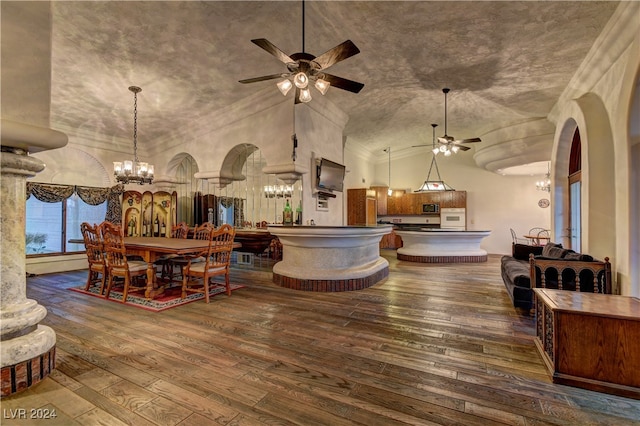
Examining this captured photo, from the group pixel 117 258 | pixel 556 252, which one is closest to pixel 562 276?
pixel 556 252

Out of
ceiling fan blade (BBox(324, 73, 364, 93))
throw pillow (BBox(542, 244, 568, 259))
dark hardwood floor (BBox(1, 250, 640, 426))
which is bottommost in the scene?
dark hardwood floor (BBox(1, 250, 640, 426))

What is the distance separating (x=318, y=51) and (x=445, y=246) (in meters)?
5.42

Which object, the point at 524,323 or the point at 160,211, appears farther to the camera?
the point at 160,211

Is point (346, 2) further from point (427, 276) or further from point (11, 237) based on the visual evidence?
point (427, 276)

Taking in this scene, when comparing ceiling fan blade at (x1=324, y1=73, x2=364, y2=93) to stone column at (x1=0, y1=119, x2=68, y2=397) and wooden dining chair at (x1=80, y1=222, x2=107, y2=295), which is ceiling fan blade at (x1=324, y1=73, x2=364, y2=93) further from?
wooden dining chair at (x1=80, y1=222, x2=107, y2=295)

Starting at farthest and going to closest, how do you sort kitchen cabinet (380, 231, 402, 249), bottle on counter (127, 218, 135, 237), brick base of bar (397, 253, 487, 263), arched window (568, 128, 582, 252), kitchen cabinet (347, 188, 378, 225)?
1. kitchen cabinet (380, 231, 402, 249)
2. kitchen cabinet (347, 188, 378, 225)
3. brick base of bar (397, 253, 487, 263)
4. bottle on counter (127, 218, 135, 237)
5. arched window (568, 128, 582, 252)

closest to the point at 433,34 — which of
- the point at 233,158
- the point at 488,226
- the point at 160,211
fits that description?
the point at 233,158

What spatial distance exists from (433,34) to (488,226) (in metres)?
7.60

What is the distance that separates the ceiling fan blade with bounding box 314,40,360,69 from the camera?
2.71 m

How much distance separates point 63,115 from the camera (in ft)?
18.7

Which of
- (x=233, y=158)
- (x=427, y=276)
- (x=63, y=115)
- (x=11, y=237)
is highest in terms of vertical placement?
(x=63, y=115)

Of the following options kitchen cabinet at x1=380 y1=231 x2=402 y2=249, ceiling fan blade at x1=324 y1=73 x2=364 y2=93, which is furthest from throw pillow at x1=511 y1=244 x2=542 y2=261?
kitchen cabinet at x1=380 y1=231 x2=402 y2=249

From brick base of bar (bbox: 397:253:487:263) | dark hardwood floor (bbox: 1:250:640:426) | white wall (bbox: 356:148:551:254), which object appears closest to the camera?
dark hardwood floor (bbox: 1:250:640:426)

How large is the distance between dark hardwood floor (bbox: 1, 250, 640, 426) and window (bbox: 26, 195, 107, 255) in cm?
330
